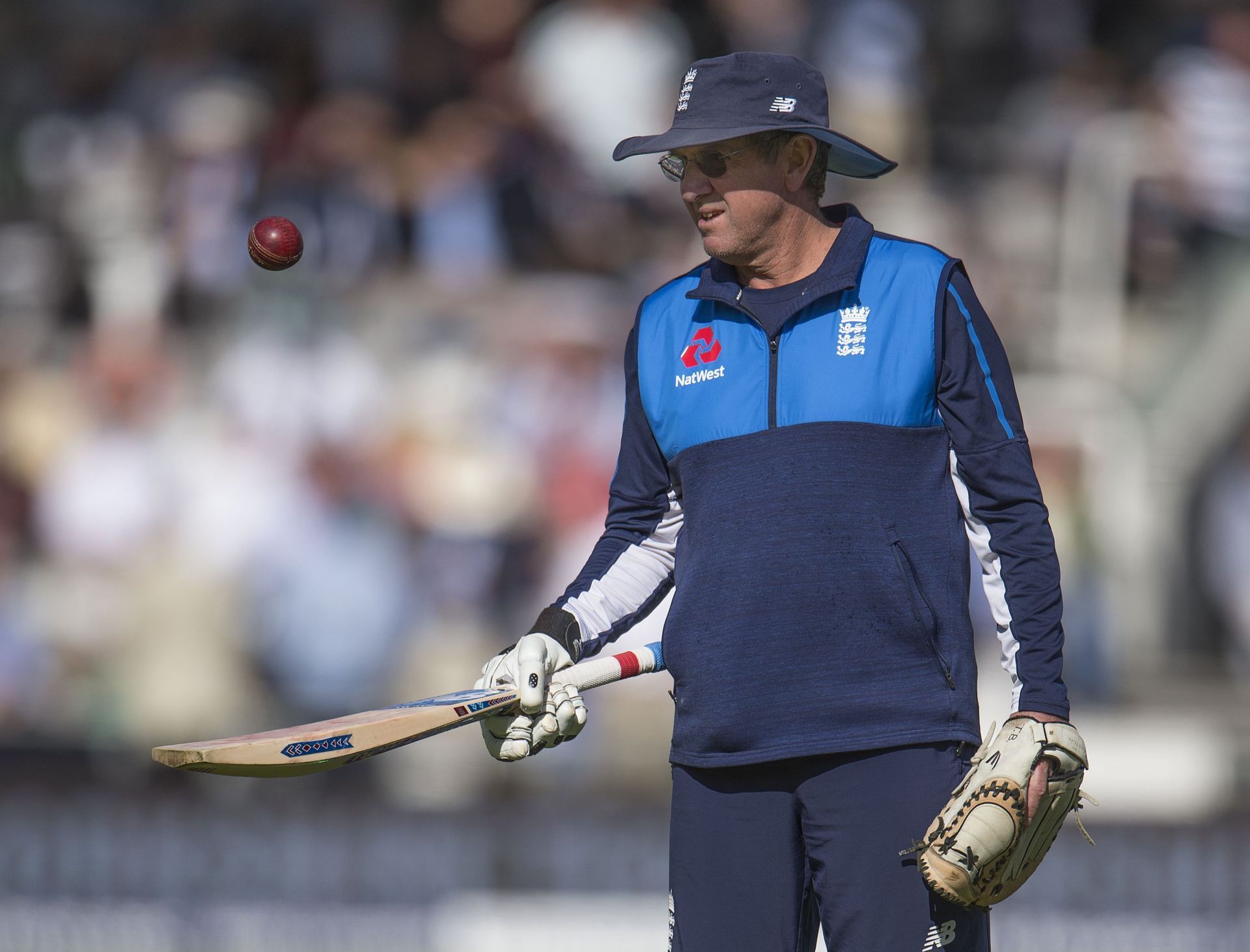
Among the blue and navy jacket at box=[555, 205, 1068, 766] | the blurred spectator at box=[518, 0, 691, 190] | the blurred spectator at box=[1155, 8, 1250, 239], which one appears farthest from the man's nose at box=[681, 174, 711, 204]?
the blurred spectator at box=[518, 0, 691, 190]

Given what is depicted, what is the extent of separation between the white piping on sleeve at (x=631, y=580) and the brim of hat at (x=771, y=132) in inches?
25.1

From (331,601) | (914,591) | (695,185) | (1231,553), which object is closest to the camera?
(914,591)

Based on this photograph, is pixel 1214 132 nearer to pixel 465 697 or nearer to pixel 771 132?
pixel 771 132

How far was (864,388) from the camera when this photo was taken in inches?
114

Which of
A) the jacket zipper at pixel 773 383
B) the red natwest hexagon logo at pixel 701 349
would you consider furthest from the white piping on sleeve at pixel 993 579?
the red natwest hexagon logo at pixel 701 349

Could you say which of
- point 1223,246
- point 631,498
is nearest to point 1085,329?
point 1223,246

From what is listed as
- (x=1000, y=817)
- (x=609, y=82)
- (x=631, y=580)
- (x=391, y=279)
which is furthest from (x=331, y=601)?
(x=1000, y=817)

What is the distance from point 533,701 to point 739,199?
0.93 meters

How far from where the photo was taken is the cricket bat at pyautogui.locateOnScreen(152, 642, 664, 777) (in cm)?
299

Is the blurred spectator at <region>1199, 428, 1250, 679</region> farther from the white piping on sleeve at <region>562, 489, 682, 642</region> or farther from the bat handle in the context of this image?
the bat handle

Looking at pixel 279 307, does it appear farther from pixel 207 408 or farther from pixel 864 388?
pixel 864 388

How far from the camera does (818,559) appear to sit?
2.88 metres

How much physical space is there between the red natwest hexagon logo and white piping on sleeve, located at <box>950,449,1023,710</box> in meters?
0.45

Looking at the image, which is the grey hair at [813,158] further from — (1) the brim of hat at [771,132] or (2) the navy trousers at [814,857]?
(2) the navy trousers at [814,857]
